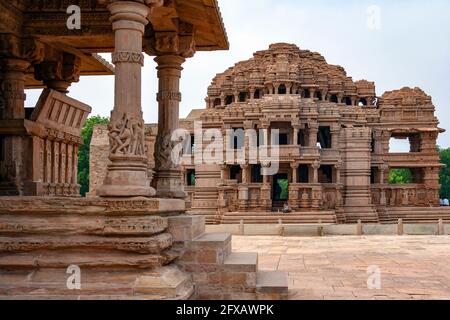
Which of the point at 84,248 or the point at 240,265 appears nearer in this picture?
the point at 84,248

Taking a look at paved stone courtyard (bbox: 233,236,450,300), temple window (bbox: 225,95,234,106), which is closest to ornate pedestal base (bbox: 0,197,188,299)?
paved stone courtyard (bbox: 233,236,450,300)

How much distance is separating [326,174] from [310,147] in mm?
5688

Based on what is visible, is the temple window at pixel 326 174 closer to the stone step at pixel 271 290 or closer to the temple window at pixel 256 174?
the temple window at pixel 256 174

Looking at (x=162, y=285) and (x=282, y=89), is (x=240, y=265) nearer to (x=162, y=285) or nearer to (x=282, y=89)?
(x=162, y=285)

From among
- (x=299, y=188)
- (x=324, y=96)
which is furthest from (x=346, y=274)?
(x=324, y=96)

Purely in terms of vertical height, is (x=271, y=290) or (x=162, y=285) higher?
(x=162, y=285)

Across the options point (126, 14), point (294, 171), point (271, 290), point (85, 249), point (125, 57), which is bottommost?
point (271, 290)

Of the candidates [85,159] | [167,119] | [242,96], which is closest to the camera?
[167,119]

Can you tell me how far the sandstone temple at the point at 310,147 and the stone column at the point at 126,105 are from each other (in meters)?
24.7

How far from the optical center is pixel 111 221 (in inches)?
257

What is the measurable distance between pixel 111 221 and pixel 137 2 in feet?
8.75

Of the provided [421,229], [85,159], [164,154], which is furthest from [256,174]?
[164,154]

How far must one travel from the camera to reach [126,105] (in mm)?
6809

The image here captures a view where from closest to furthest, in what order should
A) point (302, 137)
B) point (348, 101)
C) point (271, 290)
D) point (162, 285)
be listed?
point (162, 285) → point (271, 290) → point (302, 137) → point (348, 101)
